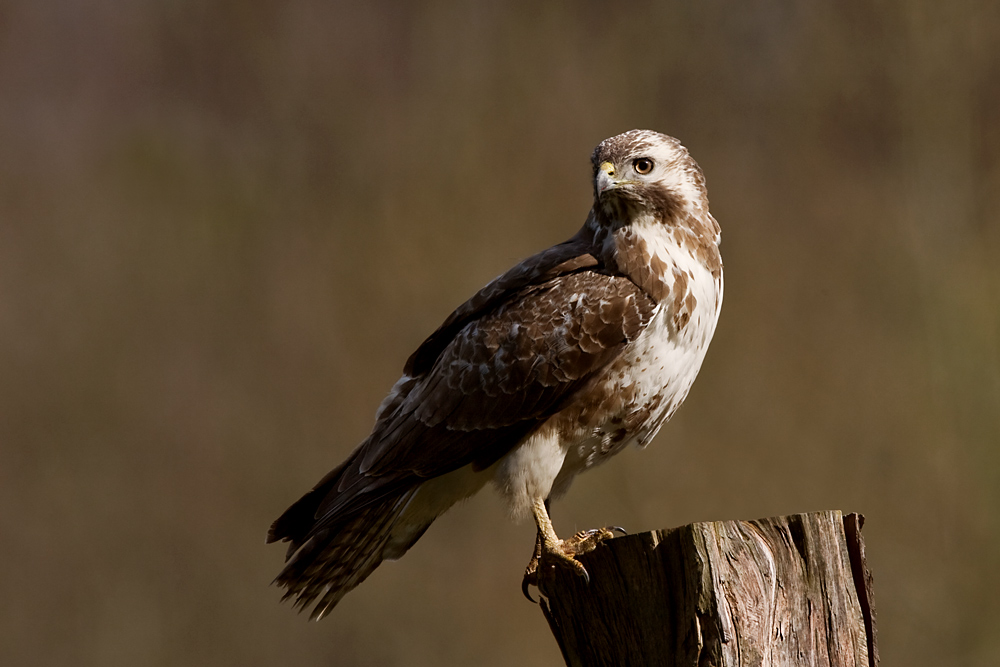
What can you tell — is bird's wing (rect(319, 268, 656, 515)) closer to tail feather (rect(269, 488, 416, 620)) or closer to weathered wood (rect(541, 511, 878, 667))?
tail feather (rect(269, 488, 416, 620))

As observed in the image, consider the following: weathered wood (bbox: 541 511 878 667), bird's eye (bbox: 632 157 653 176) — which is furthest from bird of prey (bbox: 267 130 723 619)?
weathered wood (bbox: 541 511 878 667)

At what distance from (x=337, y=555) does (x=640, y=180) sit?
1.56m

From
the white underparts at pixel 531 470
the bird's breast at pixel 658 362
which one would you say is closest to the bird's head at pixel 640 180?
the bird's breast at pixel 658 362

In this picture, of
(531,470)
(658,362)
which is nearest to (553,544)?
(531,470)

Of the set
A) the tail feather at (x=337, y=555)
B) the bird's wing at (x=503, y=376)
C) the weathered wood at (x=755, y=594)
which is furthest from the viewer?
the tail feather at (x=337, y=555)

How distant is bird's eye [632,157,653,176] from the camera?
298 cm

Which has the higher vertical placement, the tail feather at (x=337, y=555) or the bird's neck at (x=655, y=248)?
the bird's neck at (x=655, y=248)

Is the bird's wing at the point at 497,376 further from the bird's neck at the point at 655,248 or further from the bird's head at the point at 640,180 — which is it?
the bird's head at the point at 640,180

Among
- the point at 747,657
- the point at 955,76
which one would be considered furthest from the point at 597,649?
the point at 955,76

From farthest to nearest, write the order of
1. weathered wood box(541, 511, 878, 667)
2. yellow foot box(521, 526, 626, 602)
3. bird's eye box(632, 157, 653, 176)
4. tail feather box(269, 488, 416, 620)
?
→ 1. tail feather box(269, 488, 416, 620)
2. bird's eye box(632, 157, 653, 176)
3. yellow foot box(521, 526, 626, 602)
4. weathered wood box(541, 511, 878, 667)

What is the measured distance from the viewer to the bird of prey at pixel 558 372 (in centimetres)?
288

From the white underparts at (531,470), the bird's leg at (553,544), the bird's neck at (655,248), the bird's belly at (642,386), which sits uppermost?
the bird's neck at (655,248)

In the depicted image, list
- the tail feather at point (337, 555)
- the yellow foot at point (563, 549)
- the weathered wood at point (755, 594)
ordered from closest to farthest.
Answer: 1. the weathered wood at point (755, 594)
2. the yellow foot at point (563, 549)
3. the tail feather at point (337, 555)

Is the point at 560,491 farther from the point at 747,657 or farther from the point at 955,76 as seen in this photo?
the point at 955,76
